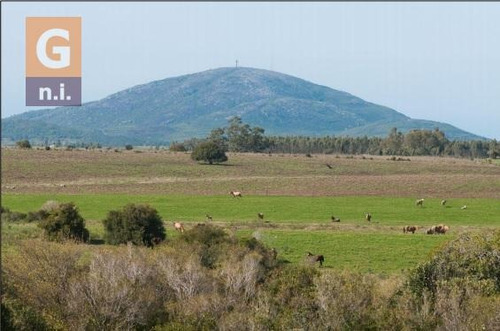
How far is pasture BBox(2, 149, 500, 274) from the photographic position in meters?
45.3

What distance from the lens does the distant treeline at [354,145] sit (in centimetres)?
16275

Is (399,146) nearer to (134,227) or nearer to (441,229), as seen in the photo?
(441,229)

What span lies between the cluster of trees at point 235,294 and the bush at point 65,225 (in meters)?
11.6

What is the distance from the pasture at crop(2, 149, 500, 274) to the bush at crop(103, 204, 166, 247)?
133 inches

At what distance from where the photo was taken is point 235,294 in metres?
28.4

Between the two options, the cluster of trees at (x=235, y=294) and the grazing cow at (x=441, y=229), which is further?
the grazing cow at (x=441, y=229)

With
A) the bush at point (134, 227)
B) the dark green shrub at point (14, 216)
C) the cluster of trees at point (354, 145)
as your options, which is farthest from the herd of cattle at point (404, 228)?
the cluster of trees at point (354, 145)

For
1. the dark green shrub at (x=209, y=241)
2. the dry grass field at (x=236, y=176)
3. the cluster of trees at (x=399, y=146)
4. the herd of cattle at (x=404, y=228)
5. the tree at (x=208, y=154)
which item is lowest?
the herd of cattle at (x=404, y=228)

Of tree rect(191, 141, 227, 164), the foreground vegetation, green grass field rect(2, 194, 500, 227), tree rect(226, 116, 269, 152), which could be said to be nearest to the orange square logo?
the foreground vegetation

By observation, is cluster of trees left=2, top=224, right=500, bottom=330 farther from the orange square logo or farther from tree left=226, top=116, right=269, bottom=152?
tree left=226, top=116, right=269, bottom=152

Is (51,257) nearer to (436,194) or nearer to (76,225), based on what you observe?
(76,225)

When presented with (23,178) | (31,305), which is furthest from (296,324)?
(23,178)

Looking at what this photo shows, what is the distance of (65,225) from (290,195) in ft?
117

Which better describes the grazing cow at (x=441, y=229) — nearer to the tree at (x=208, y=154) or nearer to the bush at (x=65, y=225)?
the bush at (x=65, y=225)
